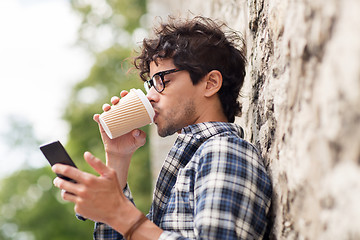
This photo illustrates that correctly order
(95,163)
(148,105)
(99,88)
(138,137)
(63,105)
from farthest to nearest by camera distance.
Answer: (63,105), (99,88), (138,137), (148,105), (95,163)

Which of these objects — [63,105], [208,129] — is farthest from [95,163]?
[63,105]

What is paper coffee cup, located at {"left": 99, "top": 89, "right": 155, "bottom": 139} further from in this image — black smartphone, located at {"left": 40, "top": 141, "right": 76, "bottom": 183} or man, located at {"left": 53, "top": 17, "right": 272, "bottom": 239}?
black smartphone, located at {"left": 40, "top": 141, "right": 76, "bottom": 183}

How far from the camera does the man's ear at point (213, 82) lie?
179cm

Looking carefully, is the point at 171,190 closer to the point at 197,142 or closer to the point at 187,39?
the point at 197,142

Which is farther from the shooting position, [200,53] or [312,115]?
[200,53]

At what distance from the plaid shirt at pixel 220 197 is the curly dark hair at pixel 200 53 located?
0.97 ft

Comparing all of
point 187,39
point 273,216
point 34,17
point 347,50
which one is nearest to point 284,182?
point 273,216

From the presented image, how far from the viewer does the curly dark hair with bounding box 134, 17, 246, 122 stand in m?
1.78

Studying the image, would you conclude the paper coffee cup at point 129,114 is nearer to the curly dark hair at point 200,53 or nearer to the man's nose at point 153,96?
the man's nose at point 153,96

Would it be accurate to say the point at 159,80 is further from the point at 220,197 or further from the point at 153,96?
the point at 220,197

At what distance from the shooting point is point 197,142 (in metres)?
1.65

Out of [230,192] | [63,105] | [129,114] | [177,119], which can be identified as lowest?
[63,105]

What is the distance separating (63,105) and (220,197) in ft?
41.1

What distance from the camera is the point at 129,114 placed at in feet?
5.45
